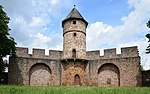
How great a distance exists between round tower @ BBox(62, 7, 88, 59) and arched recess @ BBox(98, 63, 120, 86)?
109 inches

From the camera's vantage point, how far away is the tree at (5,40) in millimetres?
23997

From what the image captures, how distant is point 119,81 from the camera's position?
27.8 metres

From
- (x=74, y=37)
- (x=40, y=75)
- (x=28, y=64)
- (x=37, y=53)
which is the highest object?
(x=74, y=37)

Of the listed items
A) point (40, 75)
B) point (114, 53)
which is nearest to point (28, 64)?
point (40, 75)

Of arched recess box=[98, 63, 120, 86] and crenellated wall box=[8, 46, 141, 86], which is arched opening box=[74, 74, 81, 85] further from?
arched recess box=[98, 63, 120, 86]

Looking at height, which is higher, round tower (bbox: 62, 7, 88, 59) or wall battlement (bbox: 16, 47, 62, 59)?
round tower (bbox: 62, 7, 88, 59)

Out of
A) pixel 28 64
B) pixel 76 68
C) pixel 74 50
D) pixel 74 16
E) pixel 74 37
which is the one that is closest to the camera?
pixel 76 68

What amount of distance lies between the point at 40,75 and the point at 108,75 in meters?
7.98

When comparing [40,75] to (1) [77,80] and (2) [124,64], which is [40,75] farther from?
(2) [124,64]

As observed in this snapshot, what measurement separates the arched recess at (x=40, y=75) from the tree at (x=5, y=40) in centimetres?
→ 381

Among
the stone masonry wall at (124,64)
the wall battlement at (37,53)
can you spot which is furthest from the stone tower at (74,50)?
the stone masonry wall at (124,64)

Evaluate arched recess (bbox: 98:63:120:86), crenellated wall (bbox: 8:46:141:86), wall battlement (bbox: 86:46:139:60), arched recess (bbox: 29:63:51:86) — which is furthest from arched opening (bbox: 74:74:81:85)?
arched recess (bbox: 29:63:51:86)

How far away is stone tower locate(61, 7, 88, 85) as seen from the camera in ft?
90.7

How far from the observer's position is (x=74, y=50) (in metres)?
28.4
